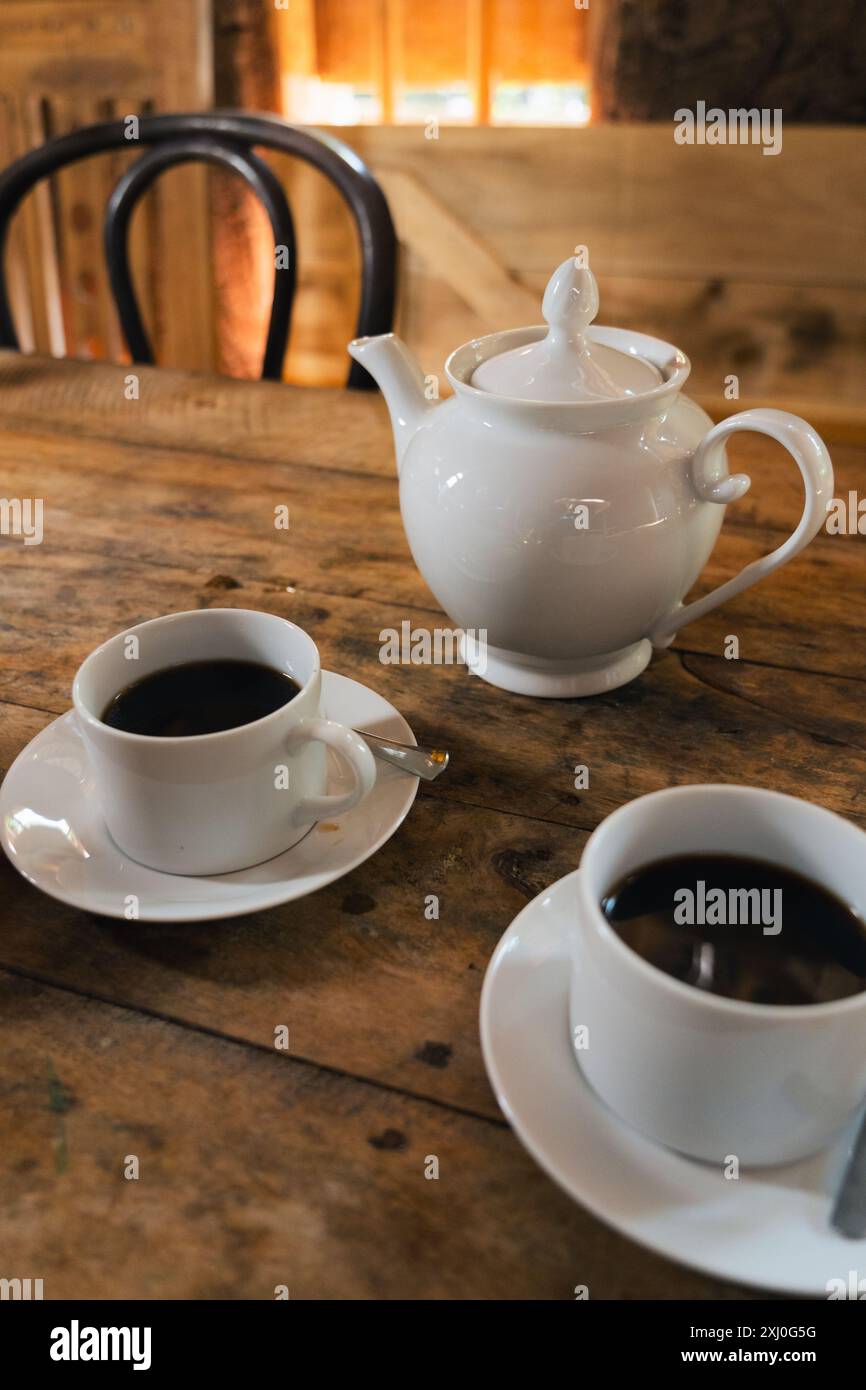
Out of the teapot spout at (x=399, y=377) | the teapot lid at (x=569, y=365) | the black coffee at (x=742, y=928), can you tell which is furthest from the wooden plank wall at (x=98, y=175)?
the black coffee at (x=742, y=928)

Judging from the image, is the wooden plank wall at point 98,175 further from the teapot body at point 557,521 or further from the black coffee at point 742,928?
the black coffee at point 742,928

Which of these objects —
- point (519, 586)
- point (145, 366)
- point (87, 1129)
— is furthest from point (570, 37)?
point (87, 1129)

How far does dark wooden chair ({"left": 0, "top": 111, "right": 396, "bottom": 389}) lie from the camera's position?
1285mm

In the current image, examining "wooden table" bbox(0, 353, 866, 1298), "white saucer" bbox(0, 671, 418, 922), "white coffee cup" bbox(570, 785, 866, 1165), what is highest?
"white coffee cup" bbox(570, 785, 866, 1165)

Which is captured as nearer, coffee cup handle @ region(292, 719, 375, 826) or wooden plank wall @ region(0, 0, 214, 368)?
coffee cup handle @ region(292, 719, 375, 826)

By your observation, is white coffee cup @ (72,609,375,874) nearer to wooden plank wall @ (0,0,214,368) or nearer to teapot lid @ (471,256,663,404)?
teapot lid @ (471,256,663,404)

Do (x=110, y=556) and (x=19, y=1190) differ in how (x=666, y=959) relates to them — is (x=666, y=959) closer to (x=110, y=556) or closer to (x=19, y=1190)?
(x=19, y=1190)

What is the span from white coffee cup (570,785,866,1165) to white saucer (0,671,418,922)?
0.16 metres

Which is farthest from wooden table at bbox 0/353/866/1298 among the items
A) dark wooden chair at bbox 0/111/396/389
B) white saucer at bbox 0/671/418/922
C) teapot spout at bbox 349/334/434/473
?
dark wooden chair at bbox 0/111/396/389

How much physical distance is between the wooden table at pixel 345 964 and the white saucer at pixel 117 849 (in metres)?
0.02

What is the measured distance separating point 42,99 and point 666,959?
2.76 meters

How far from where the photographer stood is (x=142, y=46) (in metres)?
2.38

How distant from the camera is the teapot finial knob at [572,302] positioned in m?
0.65

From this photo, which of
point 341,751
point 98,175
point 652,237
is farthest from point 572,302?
point 98,175
